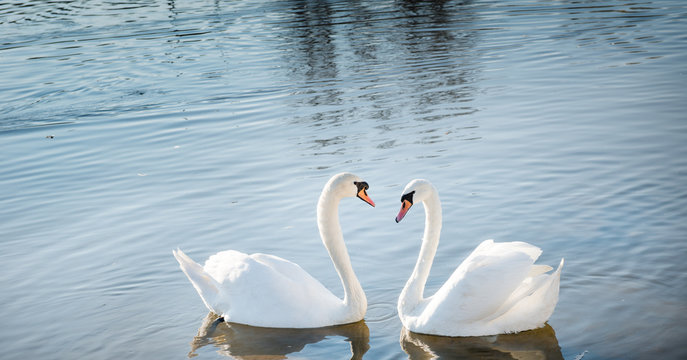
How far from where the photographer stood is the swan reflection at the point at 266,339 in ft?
20.9

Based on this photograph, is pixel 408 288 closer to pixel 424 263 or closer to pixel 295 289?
pixel 424 263

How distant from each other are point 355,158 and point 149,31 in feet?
59.9

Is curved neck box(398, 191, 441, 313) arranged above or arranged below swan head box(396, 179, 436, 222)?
below

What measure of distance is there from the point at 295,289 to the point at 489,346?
63.5 inches

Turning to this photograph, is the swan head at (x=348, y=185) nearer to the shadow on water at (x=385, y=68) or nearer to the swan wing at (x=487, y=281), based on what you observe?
the swan wing at (x=487, y=281)

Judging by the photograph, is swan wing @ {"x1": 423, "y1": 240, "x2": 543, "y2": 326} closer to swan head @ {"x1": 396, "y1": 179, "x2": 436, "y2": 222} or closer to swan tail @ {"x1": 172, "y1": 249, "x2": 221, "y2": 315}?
swan head @ {"x1": 396, "y1": 179, "x2": 436, "y2": 222}

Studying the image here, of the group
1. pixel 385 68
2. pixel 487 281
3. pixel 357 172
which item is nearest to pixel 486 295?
pixel 487 281

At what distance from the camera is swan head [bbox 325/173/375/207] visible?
6.56 m

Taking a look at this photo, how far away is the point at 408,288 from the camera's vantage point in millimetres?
6441

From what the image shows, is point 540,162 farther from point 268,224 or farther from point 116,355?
point 116,355

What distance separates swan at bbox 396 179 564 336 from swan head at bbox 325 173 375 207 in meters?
0.39

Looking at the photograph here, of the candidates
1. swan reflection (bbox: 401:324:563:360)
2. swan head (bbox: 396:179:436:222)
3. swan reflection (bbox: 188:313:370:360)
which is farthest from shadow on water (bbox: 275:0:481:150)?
swan reflection (bbox: 401:324:563:360)

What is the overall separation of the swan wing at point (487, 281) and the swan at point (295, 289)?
3.12 feet

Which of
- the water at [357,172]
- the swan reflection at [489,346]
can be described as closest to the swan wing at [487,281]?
the swan reflection at [489,346]
